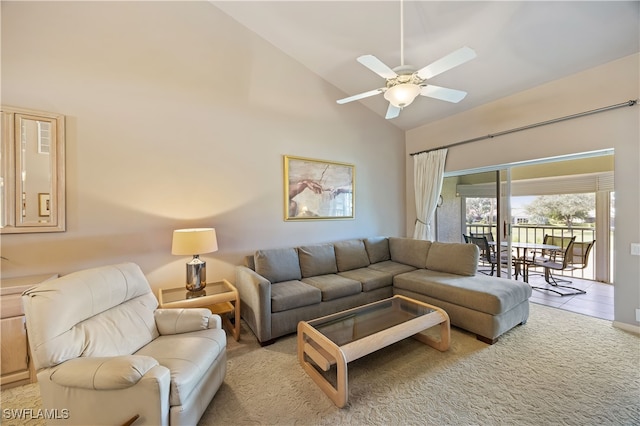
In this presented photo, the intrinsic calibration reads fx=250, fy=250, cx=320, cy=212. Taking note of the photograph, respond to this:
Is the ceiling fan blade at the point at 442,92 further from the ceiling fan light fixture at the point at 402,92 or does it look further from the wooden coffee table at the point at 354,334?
the wooden coffee table at the point at 354,334

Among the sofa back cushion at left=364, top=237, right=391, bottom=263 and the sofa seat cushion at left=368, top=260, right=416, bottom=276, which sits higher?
the sofa back cushion at left=364, top=237, right=391, bottom=263

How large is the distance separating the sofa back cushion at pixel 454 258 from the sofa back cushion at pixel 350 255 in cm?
94

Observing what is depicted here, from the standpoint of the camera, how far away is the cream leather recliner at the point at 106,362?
1323 millimetres

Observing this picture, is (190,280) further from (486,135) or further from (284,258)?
(486,135)

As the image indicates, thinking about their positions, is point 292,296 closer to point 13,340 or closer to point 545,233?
point 13,340

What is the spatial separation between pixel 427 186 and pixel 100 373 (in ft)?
15.7

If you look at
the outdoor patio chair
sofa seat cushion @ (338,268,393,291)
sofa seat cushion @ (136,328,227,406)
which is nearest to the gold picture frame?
sofa seat cushion @ (338,268,393,291)

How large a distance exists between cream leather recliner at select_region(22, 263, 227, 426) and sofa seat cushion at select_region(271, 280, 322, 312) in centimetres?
84

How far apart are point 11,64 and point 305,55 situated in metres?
3.00

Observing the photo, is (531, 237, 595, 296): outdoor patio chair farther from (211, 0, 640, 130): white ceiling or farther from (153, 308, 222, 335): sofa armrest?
(153, 308, 222, 335): sofa armrest

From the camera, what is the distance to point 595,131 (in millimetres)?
2912

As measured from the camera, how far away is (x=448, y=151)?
443 centimetres

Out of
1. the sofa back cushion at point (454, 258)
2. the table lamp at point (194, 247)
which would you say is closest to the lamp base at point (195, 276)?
the table lamp at point (194, 247)

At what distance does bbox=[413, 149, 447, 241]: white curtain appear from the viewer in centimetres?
453
